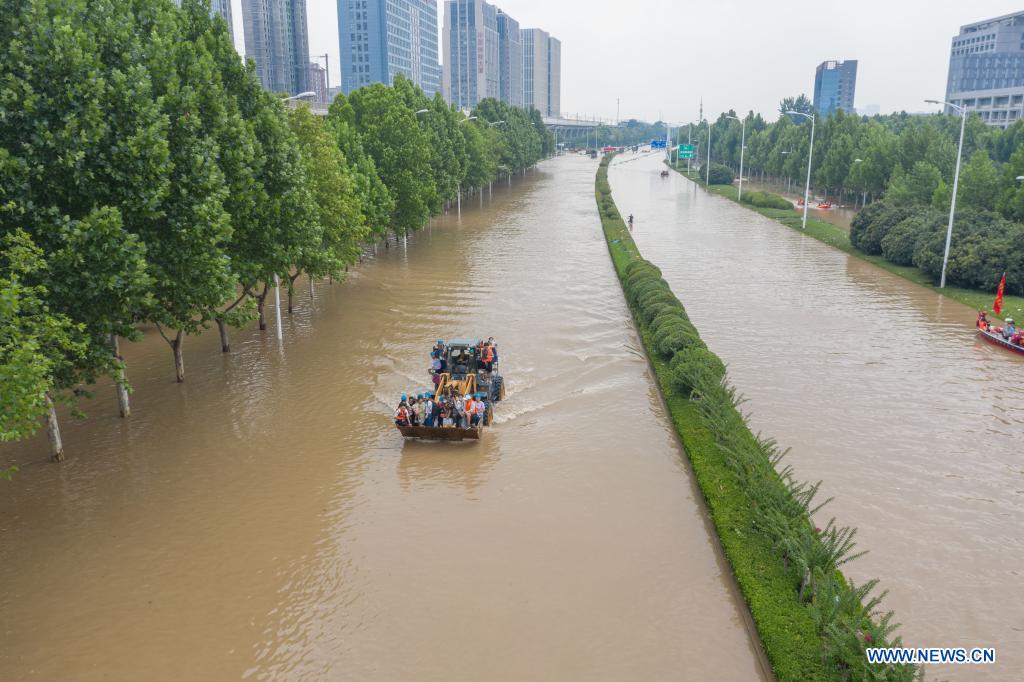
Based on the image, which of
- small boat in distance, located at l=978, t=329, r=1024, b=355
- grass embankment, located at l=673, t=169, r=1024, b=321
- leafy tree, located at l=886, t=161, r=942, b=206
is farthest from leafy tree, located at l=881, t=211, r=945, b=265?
small boat in distance, located at l=978, t=329, r=1024, b=355

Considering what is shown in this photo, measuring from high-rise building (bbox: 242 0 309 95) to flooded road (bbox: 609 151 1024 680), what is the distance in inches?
4386

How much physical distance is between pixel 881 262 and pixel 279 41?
118 m

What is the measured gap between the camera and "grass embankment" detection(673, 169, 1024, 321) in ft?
110

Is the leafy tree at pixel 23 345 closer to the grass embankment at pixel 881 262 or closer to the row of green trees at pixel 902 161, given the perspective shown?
the grass embankment at pixel 881 262

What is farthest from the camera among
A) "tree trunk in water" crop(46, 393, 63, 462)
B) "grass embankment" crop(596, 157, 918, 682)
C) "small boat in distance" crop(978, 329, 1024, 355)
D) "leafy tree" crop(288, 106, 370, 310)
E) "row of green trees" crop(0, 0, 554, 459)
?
"leafy tree" crop(288, 106, 370, 310)

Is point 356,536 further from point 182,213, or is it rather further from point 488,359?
point 182,213

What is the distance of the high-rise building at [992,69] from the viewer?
441 ft

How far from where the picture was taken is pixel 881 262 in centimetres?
4500

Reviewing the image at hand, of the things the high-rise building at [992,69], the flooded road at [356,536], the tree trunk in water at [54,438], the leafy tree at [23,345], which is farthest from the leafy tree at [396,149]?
the high-rise building at [992,69]

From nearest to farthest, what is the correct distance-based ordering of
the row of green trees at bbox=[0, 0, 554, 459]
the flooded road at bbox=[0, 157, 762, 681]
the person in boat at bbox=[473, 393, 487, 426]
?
1. the flooded road at bbox=[0, 157, 762, 681]
2. the row of green trees at bbox=[0, 0, 554, 459]
3. the person in boat at bbox=[473, 393, 487, 426]

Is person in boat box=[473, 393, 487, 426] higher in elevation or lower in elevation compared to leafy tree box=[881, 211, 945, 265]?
lower

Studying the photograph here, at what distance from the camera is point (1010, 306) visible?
108 ft

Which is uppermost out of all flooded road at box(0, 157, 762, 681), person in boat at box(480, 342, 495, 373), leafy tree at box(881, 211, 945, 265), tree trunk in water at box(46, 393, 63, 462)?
leafy tree at box(881, 211, 945, 265)

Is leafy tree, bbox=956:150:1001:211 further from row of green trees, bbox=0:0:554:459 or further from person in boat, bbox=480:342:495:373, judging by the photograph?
row of green trees, bbox=0:0:554:459
